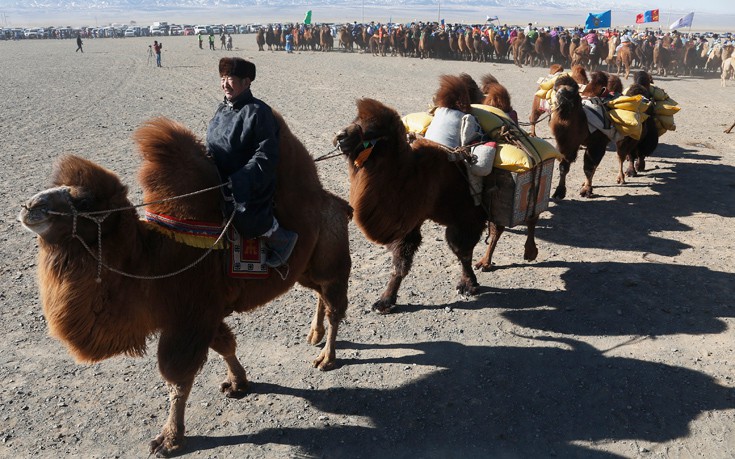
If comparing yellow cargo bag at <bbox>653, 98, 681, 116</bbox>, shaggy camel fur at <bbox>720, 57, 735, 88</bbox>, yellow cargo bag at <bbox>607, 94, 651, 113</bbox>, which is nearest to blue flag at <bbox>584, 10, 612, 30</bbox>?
shaggy camel fur at <bbox>720, 57, 735, 88</bbox>

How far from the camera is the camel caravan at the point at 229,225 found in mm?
3242

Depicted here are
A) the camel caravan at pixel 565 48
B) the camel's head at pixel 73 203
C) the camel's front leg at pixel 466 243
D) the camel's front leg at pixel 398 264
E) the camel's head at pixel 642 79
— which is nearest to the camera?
the camel's head at pixel 73 203

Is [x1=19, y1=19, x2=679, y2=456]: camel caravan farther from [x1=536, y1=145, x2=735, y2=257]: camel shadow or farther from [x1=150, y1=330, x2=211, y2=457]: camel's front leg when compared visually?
[x1=536, y1=145, x2=735, y2=257]: camel shadow

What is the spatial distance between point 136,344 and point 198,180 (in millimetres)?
1063

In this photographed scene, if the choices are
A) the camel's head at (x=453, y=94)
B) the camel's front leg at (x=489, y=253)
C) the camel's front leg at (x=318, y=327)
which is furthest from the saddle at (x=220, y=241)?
the camel's front leg at (x=489, y=253)

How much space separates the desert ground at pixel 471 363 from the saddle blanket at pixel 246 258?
1.15m

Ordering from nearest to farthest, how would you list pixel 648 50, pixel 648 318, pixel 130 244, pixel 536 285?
pixel 130 244 < pixel 648 318 < pixel 536 285 < pixel 648 50

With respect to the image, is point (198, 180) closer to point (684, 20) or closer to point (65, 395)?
point (65, 395)

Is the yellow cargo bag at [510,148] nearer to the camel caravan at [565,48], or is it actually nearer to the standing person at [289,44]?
the camel caravan at [565,48]

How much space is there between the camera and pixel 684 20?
40.0m

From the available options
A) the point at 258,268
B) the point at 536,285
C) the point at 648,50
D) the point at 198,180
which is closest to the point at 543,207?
the point at 536,285

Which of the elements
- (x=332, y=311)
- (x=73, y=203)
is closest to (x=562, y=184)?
(x=332, y=311)

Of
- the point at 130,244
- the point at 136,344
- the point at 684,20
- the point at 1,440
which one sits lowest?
the point at 1,440

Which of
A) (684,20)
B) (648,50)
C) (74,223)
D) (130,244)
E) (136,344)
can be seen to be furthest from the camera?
(684,20)
